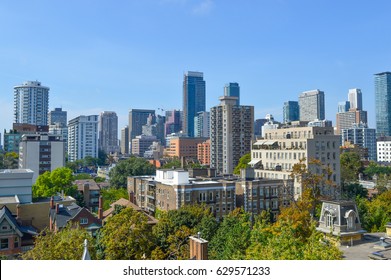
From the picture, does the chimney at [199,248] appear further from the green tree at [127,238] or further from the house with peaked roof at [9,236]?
the house with peaked roof at [9,236]

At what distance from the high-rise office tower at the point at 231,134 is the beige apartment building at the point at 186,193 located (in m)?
54.8

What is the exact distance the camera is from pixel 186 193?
123 ft

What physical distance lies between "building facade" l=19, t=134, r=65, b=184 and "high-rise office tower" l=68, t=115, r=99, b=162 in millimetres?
55898

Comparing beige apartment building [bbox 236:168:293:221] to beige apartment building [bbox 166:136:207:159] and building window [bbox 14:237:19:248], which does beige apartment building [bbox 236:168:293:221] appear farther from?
beige apartment building [bbox 166:136:207:159]

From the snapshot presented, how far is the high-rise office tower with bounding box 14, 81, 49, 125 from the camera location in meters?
128

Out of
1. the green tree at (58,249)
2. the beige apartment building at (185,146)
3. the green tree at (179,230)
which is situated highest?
the beige apartment building at (185,146)

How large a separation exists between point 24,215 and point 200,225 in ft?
49.2

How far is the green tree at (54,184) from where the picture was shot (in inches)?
1857

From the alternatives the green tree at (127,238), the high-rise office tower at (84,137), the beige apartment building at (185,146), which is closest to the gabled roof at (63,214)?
the green tree at (127,238)

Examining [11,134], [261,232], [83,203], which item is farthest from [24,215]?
[11,134]
